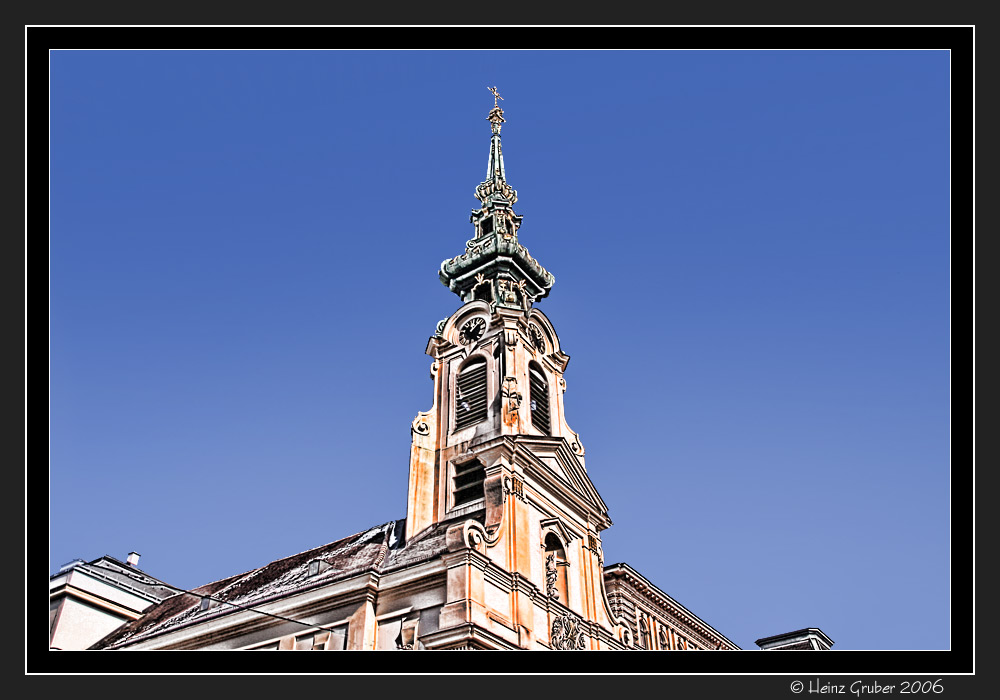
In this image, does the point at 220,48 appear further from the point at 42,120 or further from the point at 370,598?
the point at 370,598

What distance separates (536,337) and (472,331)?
10.4 feet

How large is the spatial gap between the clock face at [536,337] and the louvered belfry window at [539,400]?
63.7 inches

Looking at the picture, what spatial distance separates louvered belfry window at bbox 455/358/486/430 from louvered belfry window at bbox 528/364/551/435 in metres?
2.33

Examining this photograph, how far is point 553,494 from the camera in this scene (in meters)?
41.6

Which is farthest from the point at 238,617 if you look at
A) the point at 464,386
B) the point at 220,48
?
the point at 220,48

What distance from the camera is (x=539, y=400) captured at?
46.5 metres

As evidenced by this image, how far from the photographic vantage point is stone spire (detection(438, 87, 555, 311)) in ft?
169

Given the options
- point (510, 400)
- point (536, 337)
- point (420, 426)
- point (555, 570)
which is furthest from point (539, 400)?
point (555, 570)

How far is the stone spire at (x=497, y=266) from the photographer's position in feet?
169

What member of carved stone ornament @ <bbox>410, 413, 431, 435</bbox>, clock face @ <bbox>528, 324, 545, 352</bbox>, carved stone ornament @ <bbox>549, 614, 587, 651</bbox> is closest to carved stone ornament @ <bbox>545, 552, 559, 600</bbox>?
carved stone ornament @ <bbox>549, 614, 587, 651</bbox>

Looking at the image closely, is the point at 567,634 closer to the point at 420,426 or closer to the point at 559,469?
the point at 559,469

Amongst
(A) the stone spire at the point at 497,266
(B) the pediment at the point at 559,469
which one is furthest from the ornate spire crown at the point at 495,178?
(B) the pediment at the point at 559,469

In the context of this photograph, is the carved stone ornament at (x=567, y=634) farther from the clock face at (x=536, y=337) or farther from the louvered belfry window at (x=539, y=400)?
the clock face at (x=536, y=337)
